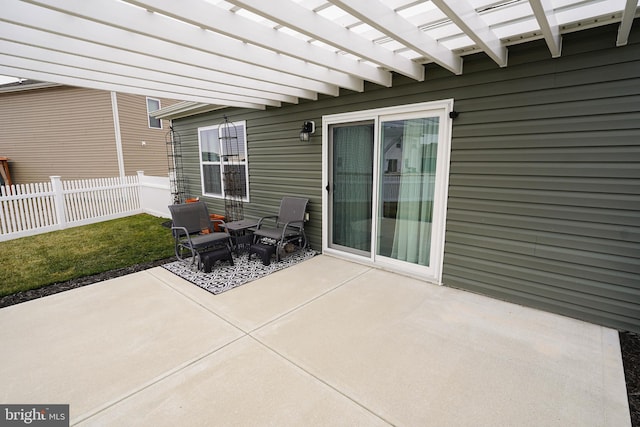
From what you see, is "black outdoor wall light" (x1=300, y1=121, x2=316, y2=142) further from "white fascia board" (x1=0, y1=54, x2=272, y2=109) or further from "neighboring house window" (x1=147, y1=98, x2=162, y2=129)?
"neighboring house window" (x1=147, y1=98, x2=162, y2=129)

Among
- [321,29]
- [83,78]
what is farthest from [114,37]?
[321,29]

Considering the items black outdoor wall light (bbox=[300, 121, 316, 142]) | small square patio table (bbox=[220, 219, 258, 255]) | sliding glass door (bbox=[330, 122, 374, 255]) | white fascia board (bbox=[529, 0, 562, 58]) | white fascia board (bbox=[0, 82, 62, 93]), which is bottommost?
small square patio table (bbox=[220, 219, 258, 255])

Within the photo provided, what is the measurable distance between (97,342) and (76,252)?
3.19 meters

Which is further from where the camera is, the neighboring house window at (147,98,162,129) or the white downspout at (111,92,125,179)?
the neighboring house window at (147,98,162,129)

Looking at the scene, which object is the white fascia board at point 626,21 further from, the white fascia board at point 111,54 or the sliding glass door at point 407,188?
the white fascia board at point 111,54

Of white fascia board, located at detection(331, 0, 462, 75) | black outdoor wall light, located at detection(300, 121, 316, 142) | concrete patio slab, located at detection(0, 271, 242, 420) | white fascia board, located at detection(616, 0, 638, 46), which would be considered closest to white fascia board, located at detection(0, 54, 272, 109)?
black outdoor wall light, located at detection(300, 121, 316, 142)

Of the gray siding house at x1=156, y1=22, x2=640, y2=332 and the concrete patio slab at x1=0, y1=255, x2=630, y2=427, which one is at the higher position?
the gray siding house at x1=156, y1=22, x2=640, y2=332

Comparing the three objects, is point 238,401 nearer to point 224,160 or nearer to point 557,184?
point 557,184

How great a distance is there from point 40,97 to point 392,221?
14.4m

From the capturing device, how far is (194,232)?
176 inches

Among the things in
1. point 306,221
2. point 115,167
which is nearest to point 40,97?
point 115,167

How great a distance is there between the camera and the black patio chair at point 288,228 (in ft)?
14.6

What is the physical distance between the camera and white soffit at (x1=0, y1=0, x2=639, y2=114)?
76.0 inches

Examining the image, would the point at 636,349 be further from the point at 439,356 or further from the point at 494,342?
the point at 439,356
